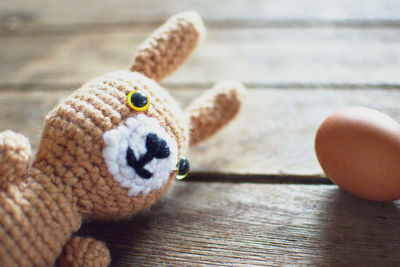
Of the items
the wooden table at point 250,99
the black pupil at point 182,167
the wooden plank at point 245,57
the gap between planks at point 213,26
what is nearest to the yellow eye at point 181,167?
the black pupil at point 182,167

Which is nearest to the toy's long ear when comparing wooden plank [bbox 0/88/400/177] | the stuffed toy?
the stuffed toy

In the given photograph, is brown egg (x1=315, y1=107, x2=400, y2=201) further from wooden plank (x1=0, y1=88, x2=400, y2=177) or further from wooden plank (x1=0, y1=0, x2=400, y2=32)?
wooden plank (x1=0, y1=0, x2=400, y2=32)

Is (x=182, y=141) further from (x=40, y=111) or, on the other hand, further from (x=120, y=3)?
(x=120, y=3)

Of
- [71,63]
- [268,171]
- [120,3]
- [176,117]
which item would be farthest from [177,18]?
[120,3]

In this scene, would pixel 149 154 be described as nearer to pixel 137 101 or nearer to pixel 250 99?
pixel 137 101

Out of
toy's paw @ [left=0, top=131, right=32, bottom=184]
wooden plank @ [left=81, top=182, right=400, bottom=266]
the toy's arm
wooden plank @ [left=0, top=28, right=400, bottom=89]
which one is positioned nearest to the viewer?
toy's paw @ [left=0, top=131, right=32, bottom=184]
